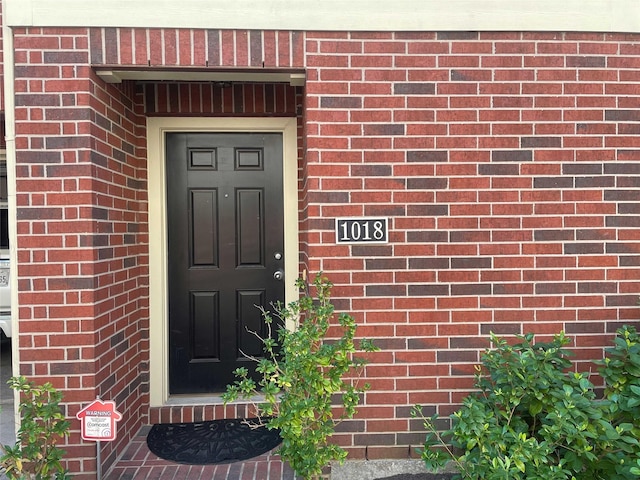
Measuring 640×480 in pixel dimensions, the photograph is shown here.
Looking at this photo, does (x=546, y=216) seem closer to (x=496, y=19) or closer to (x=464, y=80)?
(x=464, y=80)

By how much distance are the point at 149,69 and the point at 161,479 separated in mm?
2531

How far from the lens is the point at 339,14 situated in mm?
2754

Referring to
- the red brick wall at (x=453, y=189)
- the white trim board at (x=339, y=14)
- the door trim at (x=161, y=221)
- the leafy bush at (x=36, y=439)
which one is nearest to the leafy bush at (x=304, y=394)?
the red brick wall at (x=453, y=189)

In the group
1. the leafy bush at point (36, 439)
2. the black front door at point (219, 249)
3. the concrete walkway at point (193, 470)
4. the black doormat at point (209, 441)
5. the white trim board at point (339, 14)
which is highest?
the white trim board at point (339, 14)

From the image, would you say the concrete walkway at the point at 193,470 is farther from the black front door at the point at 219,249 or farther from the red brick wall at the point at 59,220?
the black front door at the point at 219,249

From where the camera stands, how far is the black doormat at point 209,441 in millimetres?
2949

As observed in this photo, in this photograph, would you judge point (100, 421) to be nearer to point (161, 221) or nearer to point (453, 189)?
point (161, 221)

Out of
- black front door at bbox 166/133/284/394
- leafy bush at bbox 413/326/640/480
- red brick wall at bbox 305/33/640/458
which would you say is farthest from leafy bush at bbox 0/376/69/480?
leafy bush at bbox 413/326/640/480

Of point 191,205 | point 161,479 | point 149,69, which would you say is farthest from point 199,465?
point 149,69

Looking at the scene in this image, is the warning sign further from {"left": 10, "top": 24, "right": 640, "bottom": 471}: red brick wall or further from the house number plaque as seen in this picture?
the house number plaque

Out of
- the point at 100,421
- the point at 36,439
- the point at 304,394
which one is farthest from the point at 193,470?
the point at 304,394

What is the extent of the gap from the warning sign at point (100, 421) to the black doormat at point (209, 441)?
0.64 m

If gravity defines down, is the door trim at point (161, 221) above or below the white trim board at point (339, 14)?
below

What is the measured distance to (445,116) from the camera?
9.21ft
